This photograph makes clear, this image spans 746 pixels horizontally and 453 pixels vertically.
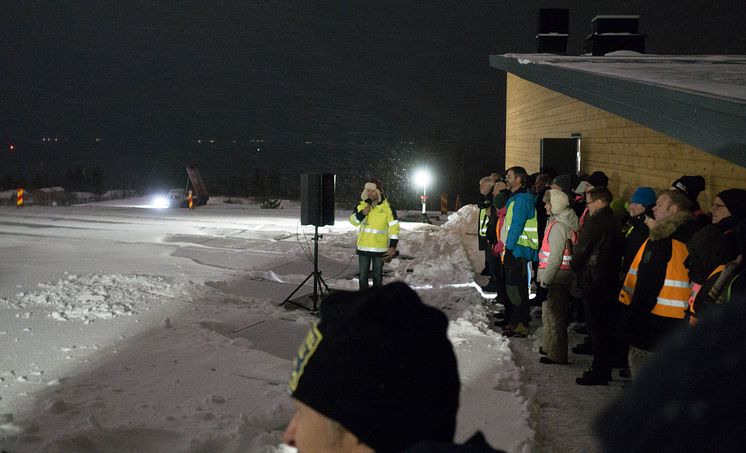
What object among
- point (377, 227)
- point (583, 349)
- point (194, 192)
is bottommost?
point (583, 349)

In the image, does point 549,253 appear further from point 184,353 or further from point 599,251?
point 184,353

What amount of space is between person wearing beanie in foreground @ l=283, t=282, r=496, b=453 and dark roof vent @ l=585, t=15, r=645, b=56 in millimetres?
16446

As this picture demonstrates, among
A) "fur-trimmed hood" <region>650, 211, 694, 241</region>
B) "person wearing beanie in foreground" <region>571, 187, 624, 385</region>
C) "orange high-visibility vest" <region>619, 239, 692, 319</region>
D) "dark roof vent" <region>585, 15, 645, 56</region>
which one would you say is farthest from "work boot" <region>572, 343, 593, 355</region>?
"dark roof vent" <region>585, 15, 645, 56</region>

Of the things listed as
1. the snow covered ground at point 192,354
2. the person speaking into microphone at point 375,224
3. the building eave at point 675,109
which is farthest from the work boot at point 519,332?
the building eave at point 675,109

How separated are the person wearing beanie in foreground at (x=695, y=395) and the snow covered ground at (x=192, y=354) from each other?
0.25ft

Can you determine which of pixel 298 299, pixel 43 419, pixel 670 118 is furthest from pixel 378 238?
pixel 43 419

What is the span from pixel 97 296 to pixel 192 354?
332 centimetres

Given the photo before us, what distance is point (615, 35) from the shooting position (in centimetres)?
1622

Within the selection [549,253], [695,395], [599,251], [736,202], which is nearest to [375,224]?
[549,253]

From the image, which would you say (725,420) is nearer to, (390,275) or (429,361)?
(429,361)

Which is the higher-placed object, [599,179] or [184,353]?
[599,179]

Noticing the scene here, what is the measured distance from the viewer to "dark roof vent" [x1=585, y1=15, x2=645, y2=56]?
16.2 metres

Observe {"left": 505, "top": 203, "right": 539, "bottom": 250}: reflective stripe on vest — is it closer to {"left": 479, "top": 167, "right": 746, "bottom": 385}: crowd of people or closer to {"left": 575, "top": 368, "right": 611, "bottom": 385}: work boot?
{"left": 479, "top": 167, "right": 746, "bottom": 385}: crowd of people

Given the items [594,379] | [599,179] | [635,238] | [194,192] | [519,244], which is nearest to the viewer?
A: [635,238]
